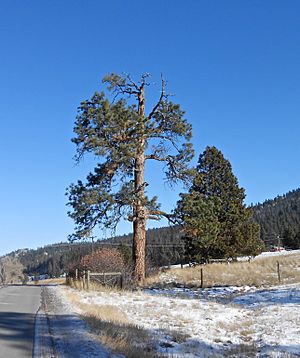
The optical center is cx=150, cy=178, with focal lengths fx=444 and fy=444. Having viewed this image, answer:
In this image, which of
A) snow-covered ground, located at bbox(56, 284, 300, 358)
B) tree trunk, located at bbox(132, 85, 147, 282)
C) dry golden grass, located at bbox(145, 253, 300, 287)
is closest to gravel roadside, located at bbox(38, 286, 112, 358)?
snow-covered ground, located at bbox(56, 284, 300, 358)

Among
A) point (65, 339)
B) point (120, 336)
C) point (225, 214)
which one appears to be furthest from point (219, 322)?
point (225, 214)

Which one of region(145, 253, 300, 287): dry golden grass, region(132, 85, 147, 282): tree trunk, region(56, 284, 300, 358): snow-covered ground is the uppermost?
region(132, 85, 147, 282): tree trunk

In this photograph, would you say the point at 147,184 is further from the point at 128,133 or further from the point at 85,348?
the point at 85,348

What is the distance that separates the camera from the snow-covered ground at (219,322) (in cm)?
991

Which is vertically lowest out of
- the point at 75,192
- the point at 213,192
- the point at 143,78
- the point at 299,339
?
the point at 299,339

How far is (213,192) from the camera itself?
4119 centimetres

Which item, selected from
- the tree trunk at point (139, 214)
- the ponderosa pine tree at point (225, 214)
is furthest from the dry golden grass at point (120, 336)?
the ponderosa pine tree at point (225, 214)

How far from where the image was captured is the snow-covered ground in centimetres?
991

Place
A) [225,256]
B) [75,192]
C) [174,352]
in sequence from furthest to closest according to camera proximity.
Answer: [225,256]
[75,192]
[174,352]

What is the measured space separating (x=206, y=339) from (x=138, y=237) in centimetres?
1168

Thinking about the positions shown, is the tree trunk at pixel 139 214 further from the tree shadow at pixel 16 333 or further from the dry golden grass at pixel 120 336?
the tree shadow at pixel 16 333

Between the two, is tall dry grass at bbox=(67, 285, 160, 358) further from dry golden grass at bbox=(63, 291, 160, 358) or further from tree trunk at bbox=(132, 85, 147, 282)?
tree trunk at bbox=(132, 85, 147, 282)

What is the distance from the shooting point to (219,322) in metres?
13.0

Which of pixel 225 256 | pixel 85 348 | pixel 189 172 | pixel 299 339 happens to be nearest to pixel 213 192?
pixel 225 256
